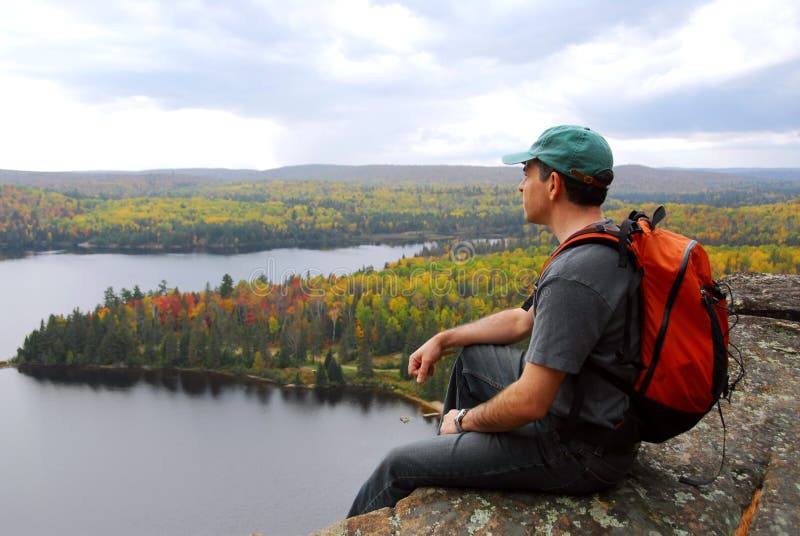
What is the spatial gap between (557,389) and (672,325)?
44cm

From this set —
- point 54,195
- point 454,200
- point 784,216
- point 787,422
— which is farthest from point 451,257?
point 54,195

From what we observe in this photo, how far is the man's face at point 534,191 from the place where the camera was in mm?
2312

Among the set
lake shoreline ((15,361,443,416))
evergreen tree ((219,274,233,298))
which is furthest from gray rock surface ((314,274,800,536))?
evergreen tree ((219,274,233,298))

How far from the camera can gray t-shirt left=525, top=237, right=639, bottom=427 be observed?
197 centimetres

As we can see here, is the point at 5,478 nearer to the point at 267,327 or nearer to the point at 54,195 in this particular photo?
the point at 267,327

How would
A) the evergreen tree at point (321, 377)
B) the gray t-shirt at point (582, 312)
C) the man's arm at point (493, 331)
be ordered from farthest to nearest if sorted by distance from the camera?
1. the evergreen tree at point (321, 377)
2. the man's arm at point (493, 331)
3. the gray t-shirt at point (582, 312)

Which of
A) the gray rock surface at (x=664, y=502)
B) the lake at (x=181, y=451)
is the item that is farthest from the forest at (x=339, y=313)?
the gray rock surface at (x=664, y=502)

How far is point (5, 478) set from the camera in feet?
94.2

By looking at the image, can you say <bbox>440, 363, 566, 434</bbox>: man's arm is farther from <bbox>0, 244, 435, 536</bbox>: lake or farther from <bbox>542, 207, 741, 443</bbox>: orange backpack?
<bbox>0, 244, 435, 536</bbox>: lake

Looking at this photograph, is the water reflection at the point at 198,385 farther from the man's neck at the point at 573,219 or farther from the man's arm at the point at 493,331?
the man's neck at the point at 573,219

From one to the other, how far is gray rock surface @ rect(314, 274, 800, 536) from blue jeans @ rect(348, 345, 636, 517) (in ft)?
0.23

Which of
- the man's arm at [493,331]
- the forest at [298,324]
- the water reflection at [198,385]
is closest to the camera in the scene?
the man's arm at [493,331]

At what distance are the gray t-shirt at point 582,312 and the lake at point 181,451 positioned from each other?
23.1 metres

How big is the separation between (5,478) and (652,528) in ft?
113
